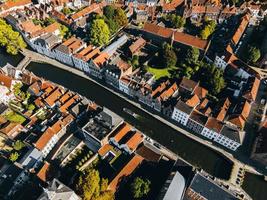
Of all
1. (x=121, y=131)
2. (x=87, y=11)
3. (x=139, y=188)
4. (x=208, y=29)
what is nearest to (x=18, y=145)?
(x=121, y=131)

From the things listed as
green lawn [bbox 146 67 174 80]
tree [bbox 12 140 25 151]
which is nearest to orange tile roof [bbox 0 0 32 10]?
green lawn [bbox 146 67 174 80]

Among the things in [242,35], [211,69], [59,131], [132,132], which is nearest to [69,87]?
[59,131]

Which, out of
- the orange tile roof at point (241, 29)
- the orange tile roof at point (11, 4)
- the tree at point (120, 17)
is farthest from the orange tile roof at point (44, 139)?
the orange tile roof at point (241, 29)

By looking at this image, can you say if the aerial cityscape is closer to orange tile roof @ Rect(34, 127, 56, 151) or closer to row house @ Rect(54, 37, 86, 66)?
orange tile roof @ Rect(34, 127, 56, 151)

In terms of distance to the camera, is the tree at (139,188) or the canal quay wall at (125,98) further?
the canal quay wall at (125,98)

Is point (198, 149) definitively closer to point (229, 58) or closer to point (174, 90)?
point (174, 90)

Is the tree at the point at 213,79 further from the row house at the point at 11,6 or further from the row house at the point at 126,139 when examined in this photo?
the row house at the point at 11,6

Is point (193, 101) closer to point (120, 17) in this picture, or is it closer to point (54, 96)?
point (54, 96)
